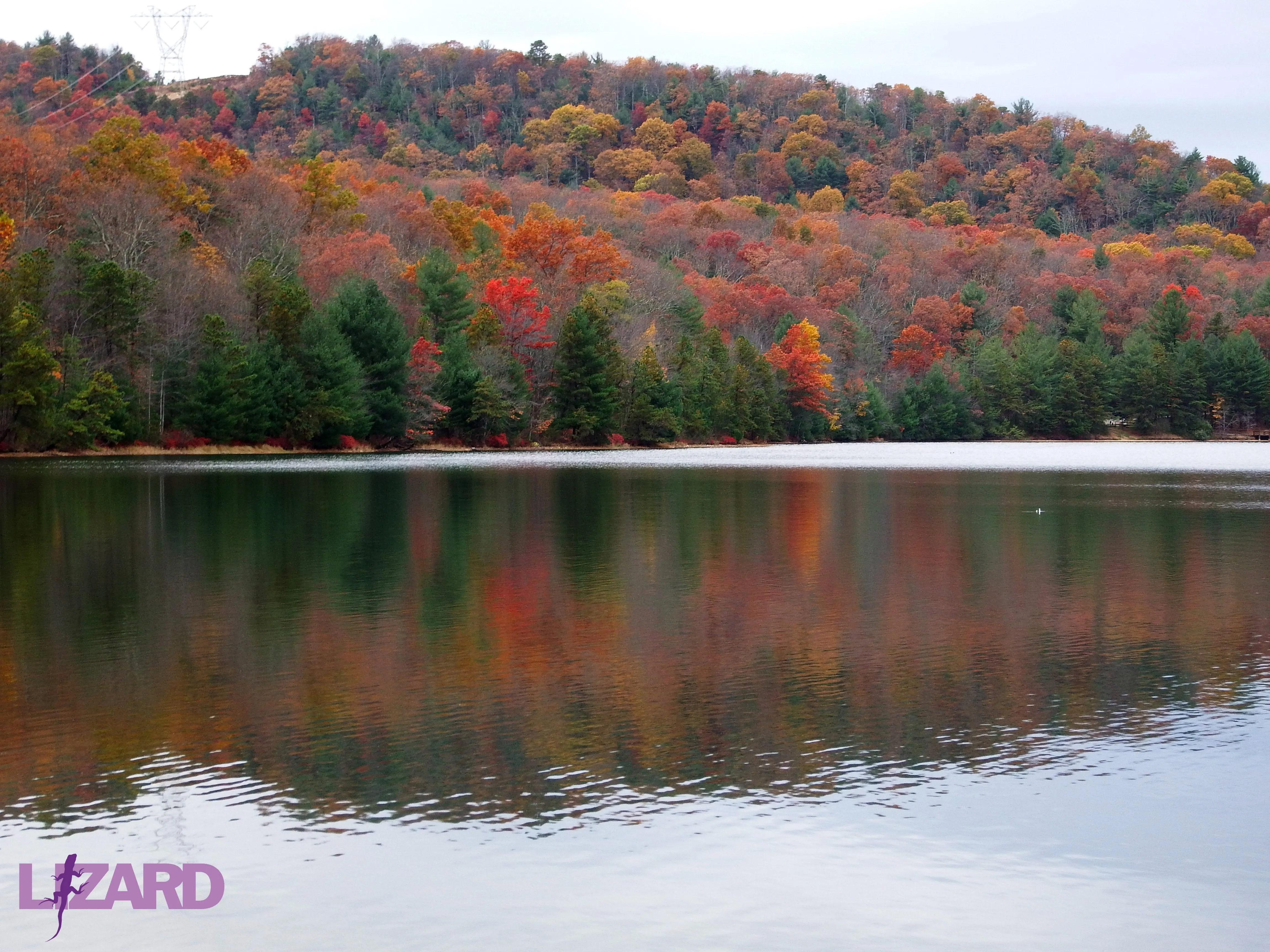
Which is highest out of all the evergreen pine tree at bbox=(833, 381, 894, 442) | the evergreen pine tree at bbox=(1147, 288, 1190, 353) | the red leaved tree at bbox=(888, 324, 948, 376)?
the evergreen pine tree at bbox=(1147, 288, 1190, 353)

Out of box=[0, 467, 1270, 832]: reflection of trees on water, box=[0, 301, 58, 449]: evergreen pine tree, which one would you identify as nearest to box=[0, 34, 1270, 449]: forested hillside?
box=[0, 301, 58, 449]: evergreen pine tree

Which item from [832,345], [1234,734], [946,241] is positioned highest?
[946,241]

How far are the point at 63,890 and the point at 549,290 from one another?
98.3 metres

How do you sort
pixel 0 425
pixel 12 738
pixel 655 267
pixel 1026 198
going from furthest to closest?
pixel 1026 198 < pixel 655 267 < pixel 0 425 < pixel 12 738

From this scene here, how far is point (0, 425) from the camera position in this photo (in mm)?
65062

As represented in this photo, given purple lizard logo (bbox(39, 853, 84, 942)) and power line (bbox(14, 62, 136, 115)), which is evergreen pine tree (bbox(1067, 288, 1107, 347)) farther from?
purple lizard logo (bbox(39, 853, 84, 942))

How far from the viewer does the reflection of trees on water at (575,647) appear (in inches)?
433

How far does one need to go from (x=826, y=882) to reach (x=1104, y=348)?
13994cm

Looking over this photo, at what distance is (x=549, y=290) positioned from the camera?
344ft

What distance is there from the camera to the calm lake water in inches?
314

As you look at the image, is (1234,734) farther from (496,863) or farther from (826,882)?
(496,863)

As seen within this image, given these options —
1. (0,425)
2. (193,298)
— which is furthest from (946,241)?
(0,425)

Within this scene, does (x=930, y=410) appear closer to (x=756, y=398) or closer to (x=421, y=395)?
(x=756, y=398)

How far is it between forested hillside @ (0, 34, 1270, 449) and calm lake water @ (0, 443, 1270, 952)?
50.0 m
